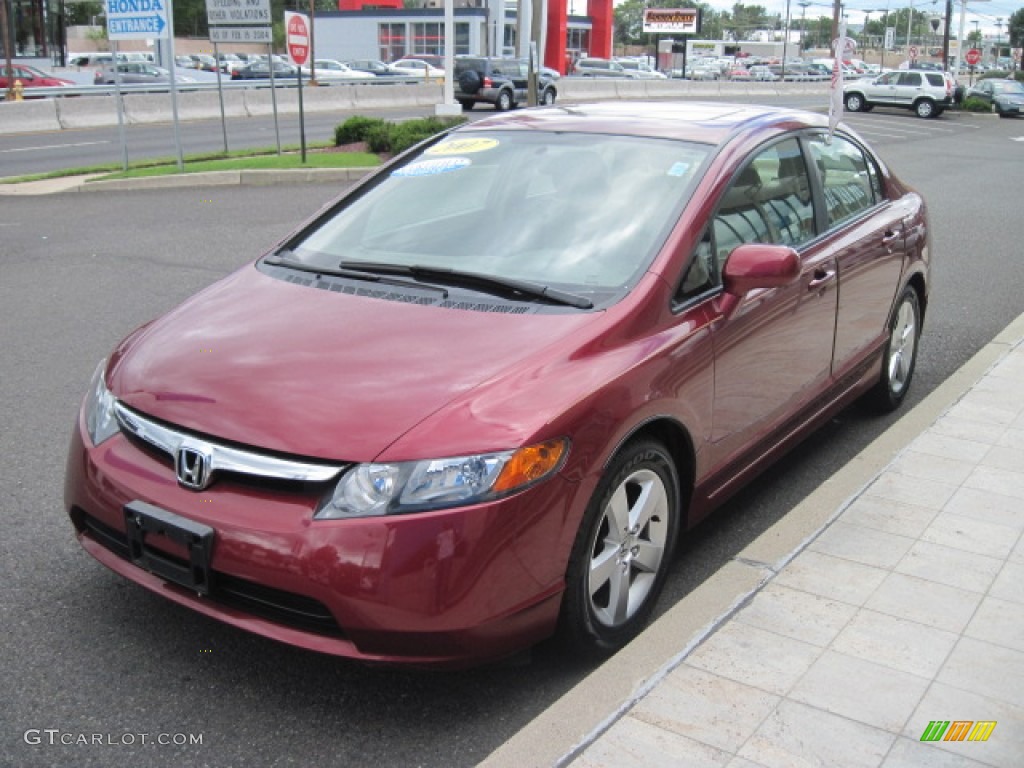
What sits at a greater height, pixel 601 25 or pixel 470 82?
pixel 601 25

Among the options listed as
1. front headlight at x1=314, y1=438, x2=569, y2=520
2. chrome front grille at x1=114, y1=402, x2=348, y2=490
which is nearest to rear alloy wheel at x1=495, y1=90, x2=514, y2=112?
chrome front grille at x1=114, y1=402, x2=348, y2=490

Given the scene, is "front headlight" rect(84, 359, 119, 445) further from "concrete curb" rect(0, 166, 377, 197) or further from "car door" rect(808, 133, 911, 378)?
"concrete curb" rect(0, 166, 377, 197)

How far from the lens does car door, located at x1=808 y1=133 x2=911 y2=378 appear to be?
198 inches

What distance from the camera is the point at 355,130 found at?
64.5ft

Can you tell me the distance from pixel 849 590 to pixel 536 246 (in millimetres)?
1649

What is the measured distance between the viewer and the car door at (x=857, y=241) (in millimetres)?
5023

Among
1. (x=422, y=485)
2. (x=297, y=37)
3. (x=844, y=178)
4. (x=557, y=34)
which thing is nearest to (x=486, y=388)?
(x=422, y=485)

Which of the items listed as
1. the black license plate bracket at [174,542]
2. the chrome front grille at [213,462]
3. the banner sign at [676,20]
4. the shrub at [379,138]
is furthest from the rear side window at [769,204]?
the banner sign at [676,20]

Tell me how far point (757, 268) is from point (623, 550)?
1148 millimetres

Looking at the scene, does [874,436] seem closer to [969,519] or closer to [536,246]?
[969,519]

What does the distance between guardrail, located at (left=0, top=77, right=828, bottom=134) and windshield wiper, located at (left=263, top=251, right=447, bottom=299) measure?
2395 centimetres

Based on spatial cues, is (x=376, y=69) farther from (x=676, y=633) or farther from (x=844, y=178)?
(x=676, y=633)

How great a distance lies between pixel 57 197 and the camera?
1459 centimetres

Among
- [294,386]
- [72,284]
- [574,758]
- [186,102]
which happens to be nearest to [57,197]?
[72,284]
